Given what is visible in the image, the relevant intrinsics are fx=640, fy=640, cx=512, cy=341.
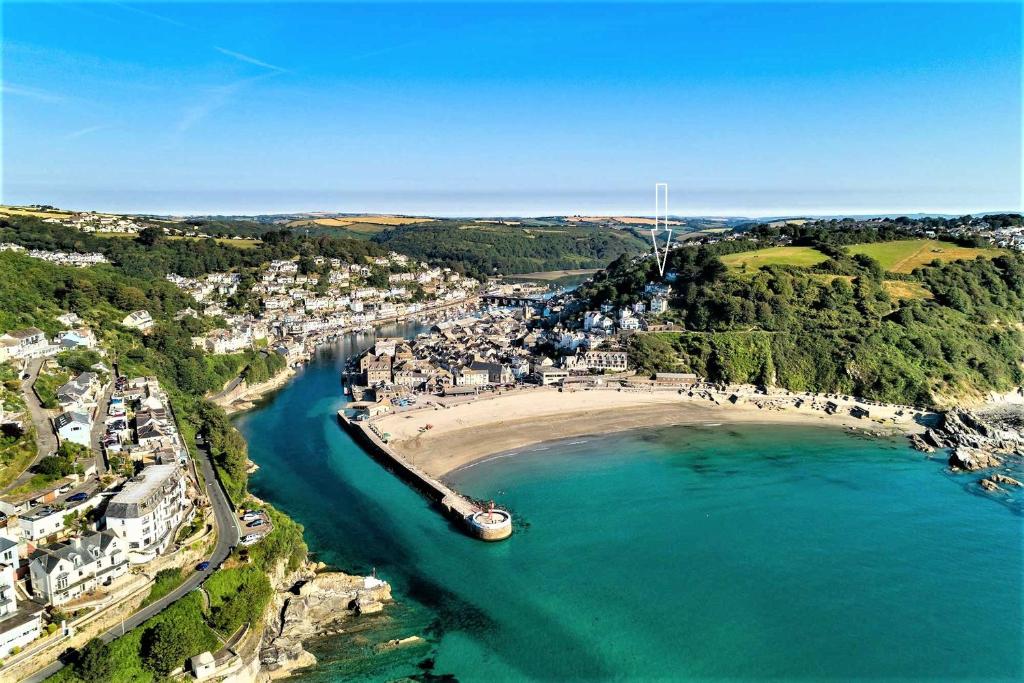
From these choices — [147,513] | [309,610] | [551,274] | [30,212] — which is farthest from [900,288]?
[30,212]

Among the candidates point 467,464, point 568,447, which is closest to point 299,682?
point 467,464

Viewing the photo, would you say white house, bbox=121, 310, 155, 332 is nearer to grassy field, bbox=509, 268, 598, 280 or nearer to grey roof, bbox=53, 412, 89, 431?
grey roof, bbox=53, 412, 89, 431

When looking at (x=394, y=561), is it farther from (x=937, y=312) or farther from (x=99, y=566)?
(x=937, y=312)

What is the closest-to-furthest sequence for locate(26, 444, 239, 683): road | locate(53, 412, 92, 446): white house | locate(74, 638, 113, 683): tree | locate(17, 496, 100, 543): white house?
locate(74, 638, 113, 683): tree → locate(26, 444, 239, 683): road → locate(17, 496, 100, 543): white house → locate(53, 412, 92, 446): white house

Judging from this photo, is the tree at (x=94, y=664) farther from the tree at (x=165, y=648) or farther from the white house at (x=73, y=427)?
the white house at (x=73, y=427)

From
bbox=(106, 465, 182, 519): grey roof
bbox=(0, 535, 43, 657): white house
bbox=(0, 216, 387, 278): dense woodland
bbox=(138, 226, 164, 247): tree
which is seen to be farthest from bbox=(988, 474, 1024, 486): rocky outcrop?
bbox=(138, 226, 164, 247): tree

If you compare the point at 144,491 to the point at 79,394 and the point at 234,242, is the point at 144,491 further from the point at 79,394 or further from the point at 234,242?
the point at 234,242

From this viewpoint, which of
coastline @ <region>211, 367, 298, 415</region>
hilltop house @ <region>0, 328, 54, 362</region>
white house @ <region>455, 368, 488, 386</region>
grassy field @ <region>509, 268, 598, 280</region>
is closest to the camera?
hilltop house @ <region>0, 328, 54, 362</region>
